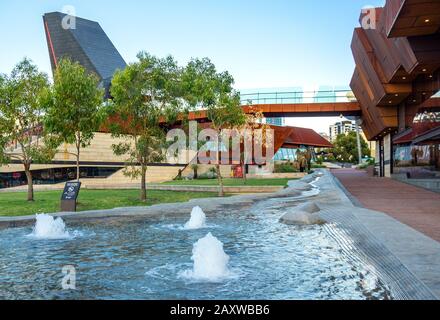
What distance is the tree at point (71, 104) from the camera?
18703mm

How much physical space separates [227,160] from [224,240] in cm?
4563

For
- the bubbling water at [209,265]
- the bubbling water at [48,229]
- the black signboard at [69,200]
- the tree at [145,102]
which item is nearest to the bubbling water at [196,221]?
the bubbling water at [48,229]

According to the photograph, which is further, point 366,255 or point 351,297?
point 366,255

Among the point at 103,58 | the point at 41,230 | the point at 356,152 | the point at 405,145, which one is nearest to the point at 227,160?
the point at 405,145

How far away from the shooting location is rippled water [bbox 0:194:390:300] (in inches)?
233

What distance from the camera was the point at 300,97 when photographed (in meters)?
48.8

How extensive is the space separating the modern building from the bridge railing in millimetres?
5930

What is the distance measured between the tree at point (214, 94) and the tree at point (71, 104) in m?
4.97

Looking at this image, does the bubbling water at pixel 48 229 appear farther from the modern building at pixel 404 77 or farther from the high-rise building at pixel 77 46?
the high-rise building at pixel 77 46

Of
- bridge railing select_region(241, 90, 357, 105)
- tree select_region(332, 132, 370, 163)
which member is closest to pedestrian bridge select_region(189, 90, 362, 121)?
bridge railing select_region(241, 90, 357, 105)

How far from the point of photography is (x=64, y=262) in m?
8.00

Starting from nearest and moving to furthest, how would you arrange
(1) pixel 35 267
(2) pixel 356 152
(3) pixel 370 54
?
(1) pixel 35 267
(3) pixel 370 54
(2) pixel 356 152

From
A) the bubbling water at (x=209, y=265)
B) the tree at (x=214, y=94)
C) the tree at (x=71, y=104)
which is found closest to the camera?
the bubbling water at (x=209, y=265)
